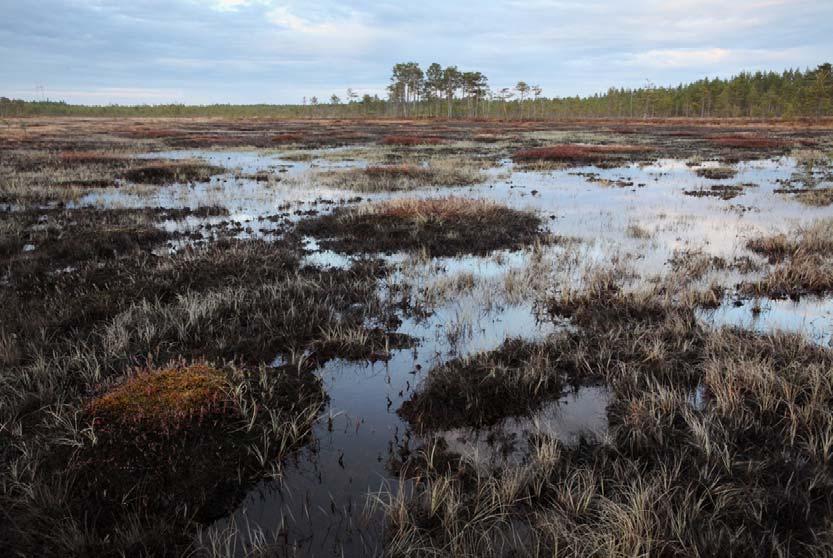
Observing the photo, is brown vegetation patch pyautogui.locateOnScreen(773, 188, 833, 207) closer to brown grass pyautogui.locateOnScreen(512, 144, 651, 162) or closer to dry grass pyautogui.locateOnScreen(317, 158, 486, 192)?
dry grass pyautogui.locateOnScreen(317, 158, 486, 192)

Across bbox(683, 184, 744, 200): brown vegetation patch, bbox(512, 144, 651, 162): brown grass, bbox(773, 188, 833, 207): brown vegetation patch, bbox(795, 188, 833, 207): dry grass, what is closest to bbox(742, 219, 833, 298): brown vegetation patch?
bbox(795, 188, 833, 207): dry grass

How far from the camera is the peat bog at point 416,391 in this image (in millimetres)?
3297

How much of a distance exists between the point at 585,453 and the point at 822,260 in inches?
329

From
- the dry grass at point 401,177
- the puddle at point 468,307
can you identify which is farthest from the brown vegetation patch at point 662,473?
the dry grass at point 401,177

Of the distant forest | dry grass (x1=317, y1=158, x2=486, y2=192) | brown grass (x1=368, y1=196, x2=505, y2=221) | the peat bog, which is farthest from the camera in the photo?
the distant forest

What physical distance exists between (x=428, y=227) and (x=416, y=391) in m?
7.92

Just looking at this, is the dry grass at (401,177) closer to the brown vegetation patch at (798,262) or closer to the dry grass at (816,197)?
the dry grass at (816,197)

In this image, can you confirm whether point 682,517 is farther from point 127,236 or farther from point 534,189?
point 534,189

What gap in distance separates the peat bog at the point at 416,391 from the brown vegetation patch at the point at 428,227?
0.13 meters

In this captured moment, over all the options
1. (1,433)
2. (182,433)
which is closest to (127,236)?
(1,433)

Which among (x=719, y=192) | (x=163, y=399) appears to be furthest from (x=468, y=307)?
(x=719, y=192)

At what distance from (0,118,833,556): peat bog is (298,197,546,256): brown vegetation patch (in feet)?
0.43

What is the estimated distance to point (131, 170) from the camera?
73.4 feet

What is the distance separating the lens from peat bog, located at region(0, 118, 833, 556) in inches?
130
